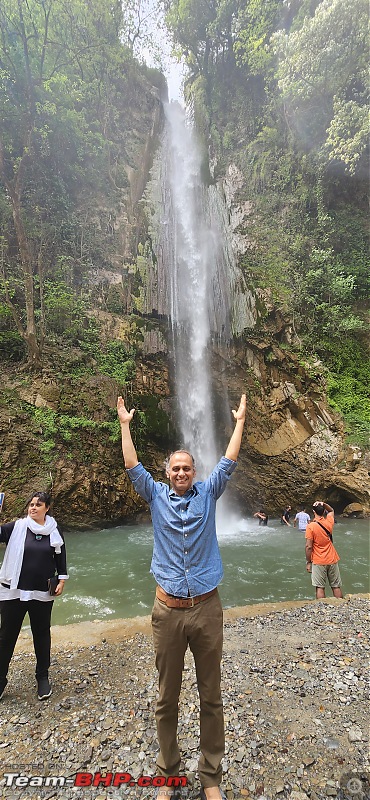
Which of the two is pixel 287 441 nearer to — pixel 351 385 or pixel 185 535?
pixel 351 385

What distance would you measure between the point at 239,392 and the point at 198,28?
893 inches

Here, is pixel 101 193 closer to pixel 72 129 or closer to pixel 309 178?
pixel 72 129

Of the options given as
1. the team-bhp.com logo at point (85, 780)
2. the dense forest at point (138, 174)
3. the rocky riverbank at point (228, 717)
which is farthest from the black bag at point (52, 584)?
the dense forest at point (138, 174)

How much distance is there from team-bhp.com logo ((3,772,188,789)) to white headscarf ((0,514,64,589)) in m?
1.20

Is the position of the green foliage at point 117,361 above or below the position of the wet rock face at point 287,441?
above

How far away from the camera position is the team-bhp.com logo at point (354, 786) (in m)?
2.15

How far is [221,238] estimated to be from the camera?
17.2 m

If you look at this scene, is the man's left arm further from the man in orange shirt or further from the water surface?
the water surface

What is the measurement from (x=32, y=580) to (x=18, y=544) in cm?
33

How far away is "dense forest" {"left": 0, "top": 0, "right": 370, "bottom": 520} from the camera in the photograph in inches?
508

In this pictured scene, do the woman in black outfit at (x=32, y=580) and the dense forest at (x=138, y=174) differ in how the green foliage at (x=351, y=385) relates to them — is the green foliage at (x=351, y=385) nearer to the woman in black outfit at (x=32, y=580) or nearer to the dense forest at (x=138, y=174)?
the dense forest at (x=138, y=174)

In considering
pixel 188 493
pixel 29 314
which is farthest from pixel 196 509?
pixel 29 314

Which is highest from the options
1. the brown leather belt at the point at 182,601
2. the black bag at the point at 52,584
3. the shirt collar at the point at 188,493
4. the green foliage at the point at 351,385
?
the green foliage at the point at 351,385

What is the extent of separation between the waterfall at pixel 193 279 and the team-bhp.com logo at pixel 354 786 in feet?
35.2
